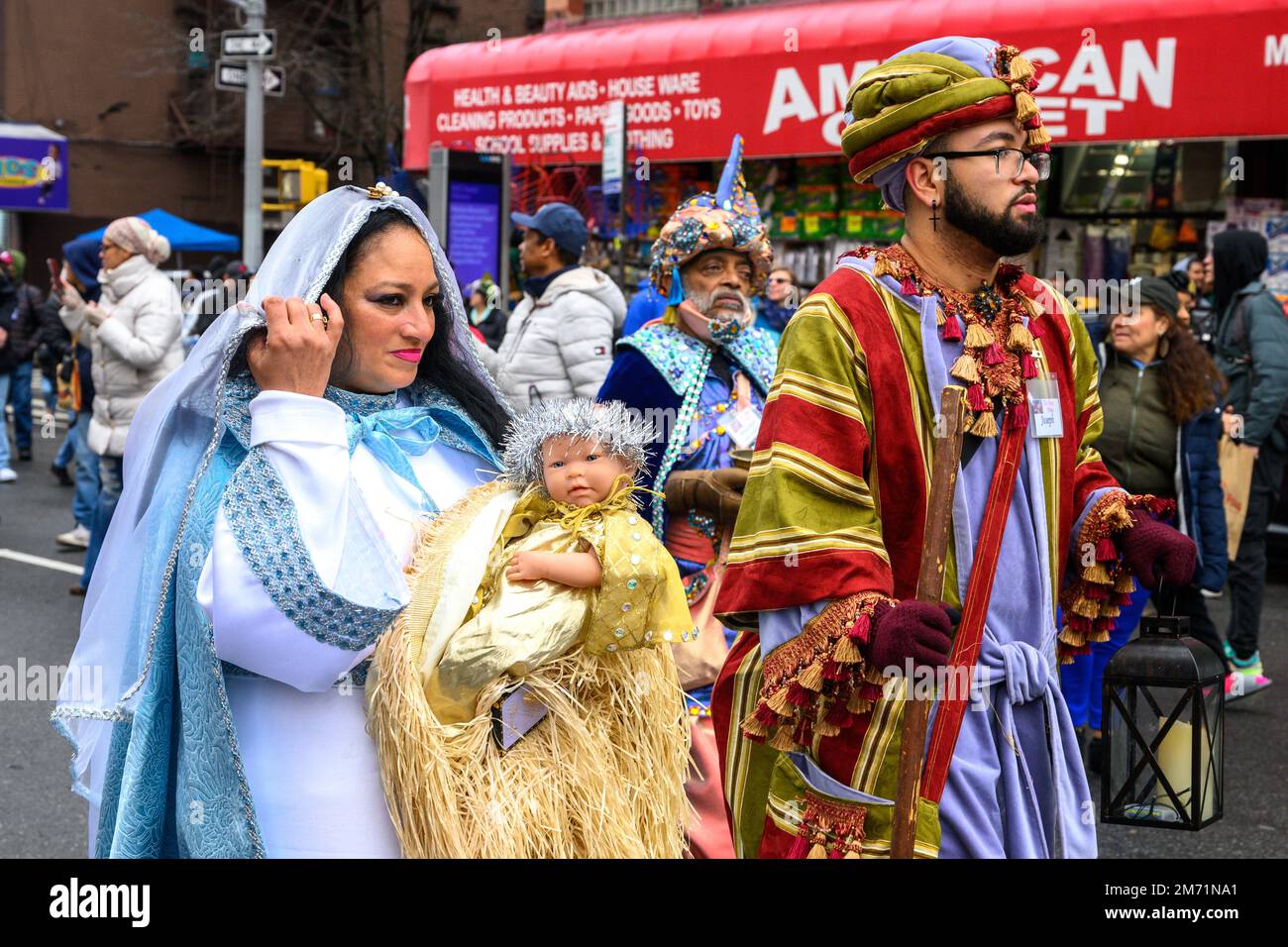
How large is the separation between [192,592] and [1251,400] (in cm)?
612

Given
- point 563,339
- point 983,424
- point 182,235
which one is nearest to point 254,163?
point 182,235

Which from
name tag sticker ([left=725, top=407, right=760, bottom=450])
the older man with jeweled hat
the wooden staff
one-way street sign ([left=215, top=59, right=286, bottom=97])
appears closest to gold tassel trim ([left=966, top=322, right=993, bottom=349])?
the wooden staff

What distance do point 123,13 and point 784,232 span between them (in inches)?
861

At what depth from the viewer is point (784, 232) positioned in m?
14.5

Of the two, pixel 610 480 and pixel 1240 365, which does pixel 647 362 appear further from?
pixel 1240 365

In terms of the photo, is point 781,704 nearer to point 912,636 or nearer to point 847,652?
point 847,652

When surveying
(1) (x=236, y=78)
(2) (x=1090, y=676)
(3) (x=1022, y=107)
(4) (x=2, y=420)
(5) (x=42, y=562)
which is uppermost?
(1) (x=236, y=78)

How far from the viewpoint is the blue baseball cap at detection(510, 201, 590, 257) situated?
23.6 feet

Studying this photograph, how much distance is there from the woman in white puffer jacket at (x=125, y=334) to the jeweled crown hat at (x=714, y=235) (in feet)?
13.5

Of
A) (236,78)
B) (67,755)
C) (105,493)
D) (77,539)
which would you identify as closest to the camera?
(67,755)

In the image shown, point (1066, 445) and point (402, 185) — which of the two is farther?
point (402, 185)

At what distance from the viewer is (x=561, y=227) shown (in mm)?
7191
